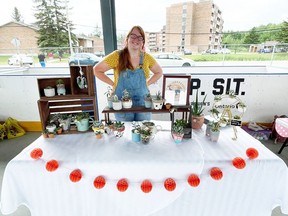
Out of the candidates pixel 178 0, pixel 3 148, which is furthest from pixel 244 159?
pixel 3 148

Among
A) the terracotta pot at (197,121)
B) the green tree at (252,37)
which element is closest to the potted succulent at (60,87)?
the terracotta pot at (197,121)

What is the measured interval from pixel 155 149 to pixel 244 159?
496 mm

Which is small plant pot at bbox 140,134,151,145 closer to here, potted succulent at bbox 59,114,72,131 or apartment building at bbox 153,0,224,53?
potted succulent at bbox 59,114,72,131

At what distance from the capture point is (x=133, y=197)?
0.95 meters

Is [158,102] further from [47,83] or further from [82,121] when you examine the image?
[47,83]

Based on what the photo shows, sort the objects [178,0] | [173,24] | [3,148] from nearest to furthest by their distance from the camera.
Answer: [3,148] < [178,0] < [173,24]

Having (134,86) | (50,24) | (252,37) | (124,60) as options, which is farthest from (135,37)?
(50,24)

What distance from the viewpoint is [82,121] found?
1178mm

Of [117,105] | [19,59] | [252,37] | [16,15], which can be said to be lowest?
[117,105]

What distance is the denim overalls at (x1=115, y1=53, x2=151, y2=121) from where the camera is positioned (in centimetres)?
140

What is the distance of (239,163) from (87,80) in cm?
103

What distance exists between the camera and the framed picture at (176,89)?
1.18 meters

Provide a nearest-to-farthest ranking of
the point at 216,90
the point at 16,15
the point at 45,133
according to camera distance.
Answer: the point at 45,133
the point at 216,90
the point at 16,15

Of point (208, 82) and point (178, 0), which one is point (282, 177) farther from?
point (178, 0)
